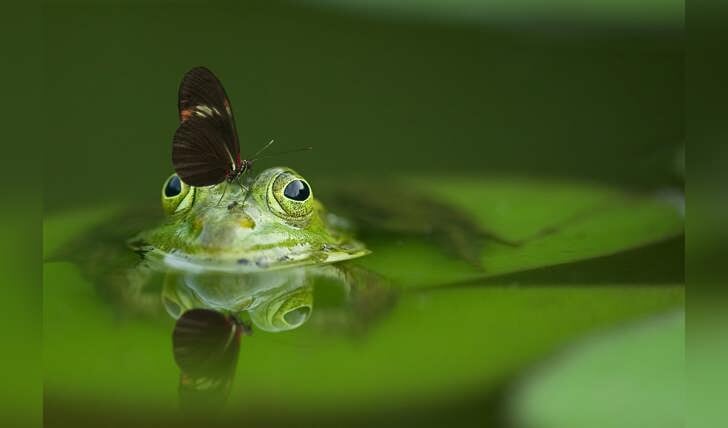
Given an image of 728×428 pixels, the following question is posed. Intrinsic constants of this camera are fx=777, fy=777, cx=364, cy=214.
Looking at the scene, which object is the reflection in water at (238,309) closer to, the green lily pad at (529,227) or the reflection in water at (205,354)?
the reflection in water at (205,354)

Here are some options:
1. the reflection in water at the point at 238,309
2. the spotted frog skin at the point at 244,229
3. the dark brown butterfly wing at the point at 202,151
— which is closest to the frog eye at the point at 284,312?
the reflection in water at the point at 238,309

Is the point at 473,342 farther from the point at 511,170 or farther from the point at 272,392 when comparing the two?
the point at 511,170

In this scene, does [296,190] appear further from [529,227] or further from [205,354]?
[529,227]

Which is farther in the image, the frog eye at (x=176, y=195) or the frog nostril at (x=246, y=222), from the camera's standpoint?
the frog eye at (x=176, y=195)

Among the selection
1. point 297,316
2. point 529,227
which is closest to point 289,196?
point 297,316

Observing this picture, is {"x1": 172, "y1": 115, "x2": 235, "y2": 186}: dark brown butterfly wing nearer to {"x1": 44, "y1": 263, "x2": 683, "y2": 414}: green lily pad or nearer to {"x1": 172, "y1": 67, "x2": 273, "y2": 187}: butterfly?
{"x1": 172, "y1": 67, "x2": 273, "y2": 187}: butterfly

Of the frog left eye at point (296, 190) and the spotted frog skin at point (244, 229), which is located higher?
the frog left eye at point (296, 190)

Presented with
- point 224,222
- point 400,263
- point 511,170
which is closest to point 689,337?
point 400,263

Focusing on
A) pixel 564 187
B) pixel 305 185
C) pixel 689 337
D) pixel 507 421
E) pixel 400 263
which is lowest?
pixel 507 421
